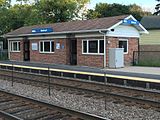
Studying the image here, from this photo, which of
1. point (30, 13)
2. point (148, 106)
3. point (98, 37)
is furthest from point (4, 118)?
point (30, 13)

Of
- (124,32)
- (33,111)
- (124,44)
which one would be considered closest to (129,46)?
(124,44)

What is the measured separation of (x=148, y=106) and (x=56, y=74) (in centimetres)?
1058

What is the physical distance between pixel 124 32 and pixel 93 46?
325cm

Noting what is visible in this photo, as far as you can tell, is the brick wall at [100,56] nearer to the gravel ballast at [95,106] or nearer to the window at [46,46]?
the window at [46,46]

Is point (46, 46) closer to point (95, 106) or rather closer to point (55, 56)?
point (55, 56)

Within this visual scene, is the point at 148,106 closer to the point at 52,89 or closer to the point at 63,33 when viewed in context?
the point at 52,89

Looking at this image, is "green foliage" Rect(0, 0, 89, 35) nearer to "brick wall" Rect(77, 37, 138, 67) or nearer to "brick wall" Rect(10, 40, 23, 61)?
"brick wall" Rect(10, 40, 23, 61)

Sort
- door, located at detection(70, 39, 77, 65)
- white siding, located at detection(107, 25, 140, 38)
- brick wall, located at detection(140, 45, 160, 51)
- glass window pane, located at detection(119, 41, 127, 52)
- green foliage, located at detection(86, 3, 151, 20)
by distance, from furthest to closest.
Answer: green foliage, located at detection(86, 3, 151, 20), brick wall, located at detection(140, 45, 160, 51), door, located at detection(70, 39, 77, 65), glass window pane, located at detection(119, 41, 127, 52), white siding, located at detection(107, 25, 140, 38)

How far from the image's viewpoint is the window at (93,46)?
996 inches

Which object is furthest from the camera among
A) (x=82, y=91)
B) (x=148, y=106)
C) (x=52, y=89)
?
(x=52, y=89)

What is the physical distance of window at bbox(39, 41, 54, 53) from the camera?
30.2 m

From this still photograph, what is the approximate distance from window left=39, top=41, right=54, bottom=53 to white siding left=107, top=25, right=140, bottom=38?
704cm

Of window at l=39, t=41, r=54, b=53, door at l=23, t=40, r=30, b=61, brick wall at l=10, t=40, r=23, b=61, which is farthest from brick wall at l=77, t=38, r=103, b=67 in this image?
brick wall at l=10, t=40, r=23, b=61

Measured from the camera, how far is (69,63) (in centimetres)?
2853
